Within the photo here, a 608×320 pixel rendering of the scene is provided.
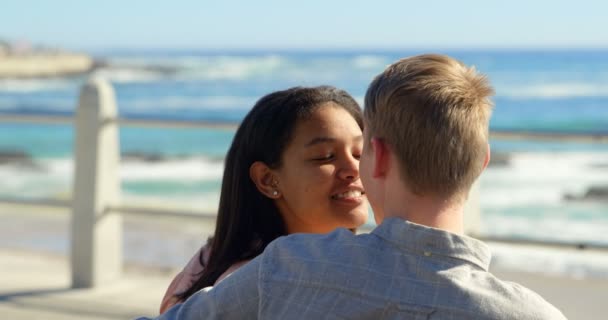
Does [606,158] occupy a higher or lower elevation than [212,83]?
lower

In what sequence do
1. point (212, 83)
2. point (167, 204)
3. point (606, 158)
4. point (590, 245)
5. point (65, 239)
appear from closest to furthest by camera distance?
point (590, 245) → point (65, 239) → point (167, 204) → point (606, 158) → point (212, 83)

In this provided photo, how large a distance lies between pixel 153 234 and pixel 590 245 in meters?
5.99

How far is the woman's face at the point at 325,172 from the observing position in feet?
6.22

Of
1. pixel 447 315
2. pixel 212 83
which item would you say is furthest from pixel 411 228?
pixel 212 83

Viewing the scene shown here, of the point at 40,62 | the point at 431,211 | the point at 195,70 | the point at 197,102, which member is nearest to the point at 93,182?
the point at 431,211

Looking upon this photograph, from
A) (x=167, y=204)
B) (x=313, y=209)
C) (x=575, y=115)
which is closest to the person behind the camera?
(x=313, y=209)

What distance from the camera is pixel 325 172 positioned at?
1.89 m

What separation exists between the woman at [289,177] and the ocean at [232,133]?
322 millimetres

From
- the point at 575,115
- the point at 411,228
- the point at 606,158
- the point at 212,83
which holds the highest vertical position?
the point at 212,83

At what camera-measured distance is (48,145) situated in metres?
23.9

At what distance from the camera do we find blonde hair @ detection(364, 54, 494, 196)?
51.1 inches

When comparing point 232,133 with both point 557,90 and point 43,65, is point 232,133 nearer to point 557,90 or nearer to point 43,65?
point 557,90

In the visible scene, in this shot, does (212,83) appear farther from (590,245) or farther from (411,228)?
(411,228)

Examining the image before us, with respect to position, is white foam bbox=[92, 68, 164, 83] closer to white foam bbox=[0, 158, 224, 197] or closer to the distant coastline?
the distant coastline
